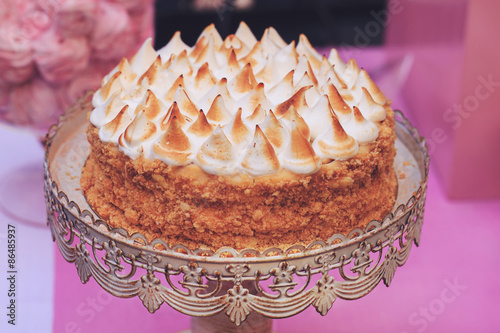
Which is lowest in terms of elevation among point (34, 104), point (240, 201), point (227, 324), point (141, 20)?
point (227, 324)

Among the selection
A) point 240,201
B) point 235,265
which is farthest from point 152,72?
point 235,265

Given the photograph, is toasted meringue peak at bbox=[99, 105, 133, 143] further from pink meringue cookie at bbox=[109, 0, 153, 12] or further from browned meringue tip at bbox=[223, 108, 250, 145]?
pink meringue cookie at bbox=[109, 0, 153, 12]

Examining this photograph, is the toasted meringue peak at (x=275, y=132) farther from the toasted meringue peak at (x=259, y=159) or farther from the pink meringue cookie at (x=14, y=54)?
the pink meringue cookie at (x=14, y=54)

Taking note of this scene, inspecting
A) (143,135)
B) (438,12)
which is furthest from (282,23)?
(143,135)

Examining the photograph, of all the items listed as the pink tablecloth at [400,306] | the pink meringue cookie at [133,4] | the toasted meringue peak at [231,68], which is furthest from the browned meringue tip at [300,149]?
the pink meringue cookie at [133,4]

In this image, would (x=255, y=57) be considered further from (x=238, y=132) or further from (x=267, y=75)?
(x=238, y=132)

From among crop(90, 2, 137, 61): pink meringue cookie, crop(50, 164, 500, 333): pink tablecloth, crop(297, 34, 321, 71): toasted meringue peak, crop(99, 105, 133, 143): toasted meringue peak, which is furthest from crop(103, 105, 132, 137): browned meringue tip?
crop(50, 164, 500, 333): pink tablecloth

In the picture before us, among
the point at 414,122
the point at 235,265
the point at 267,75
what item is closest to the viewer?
the point at 235,265
